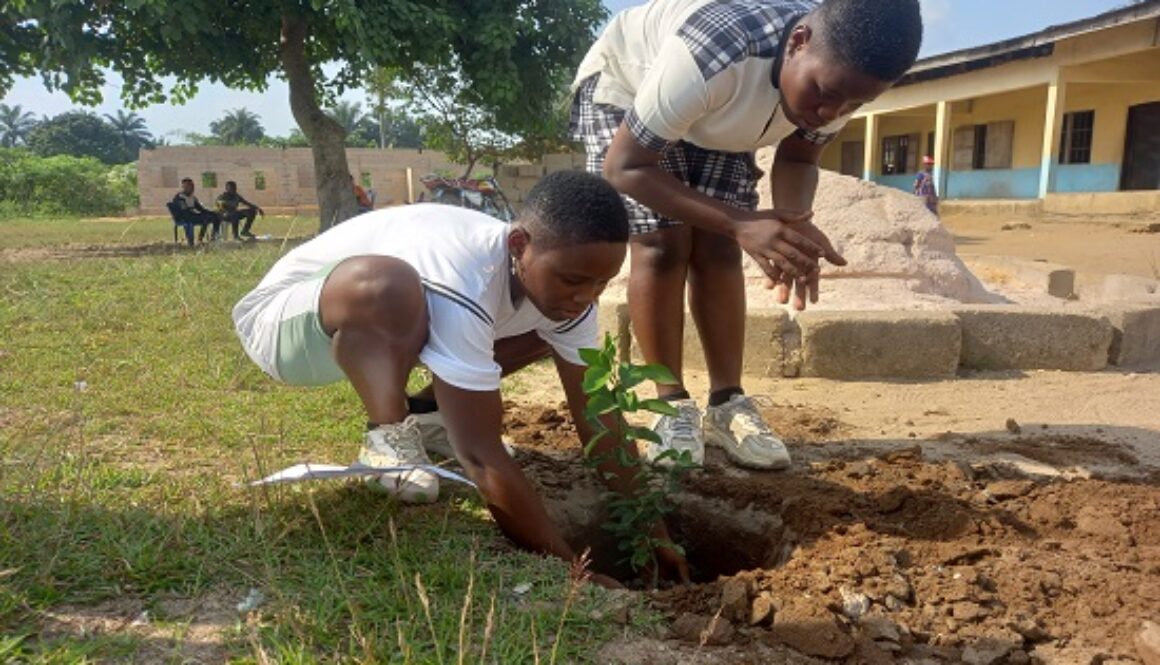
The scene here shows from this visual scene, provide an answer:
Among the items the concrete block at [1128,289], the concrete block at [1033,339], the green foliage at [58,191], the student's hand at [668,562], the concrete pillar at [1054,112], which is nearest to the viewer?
the student's hand at [668,562]

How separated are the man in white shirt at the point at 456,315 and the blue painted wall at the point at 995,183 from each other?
55.0 feet

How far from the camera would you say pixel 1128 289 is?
Result: 5137mm

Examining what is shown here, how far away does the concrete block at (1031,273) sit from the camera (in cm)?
560

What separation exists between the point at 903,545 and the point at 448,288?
1.18 meters

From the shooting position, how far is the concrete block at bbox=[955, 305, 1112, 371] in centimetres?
373

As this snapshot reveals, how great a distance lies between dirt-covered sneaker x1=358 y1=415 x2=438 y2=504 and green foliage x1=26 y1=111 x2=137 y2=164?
58129 millimetres

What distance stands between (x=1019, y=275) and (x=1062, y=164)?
12.3m

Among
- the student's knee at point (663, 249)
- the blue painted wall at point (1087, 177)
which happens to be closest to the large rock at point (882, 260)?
the student's knee at point (663, 249)

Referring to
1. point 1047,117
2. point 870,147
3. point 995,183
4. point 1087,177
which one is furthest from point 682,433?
point 870,147

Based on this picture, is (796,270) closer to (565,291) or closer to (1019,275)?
(565,291)

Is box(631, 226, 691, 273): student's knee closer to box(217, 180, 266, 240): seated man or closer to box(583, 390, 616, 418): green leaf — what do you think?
box(583, 390, 616, 418): green leaf

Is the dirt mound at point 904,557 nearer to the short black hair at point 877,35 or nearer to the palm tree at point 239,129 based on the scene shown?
the short black hair at point 877,35

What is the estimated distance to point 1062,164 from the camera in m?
16.2

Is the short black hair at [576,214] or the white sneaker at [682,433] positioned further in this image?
the white sneaker at [682,433]
